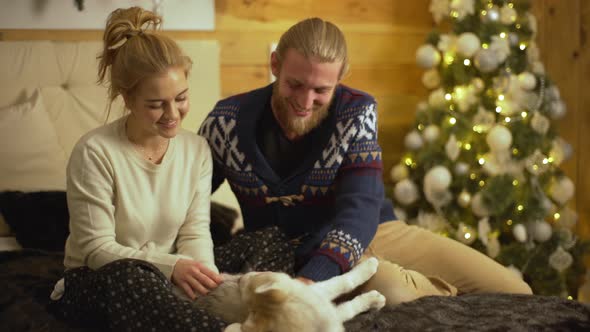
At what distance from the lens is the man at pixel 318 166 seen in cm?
168

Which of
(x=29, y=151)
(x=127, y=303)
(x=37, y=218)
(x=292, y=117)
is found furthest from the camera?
(x=29, y=151)

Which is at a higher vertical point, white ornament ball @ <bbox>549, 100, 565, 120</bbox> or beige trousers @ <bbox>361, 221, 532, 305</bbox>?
white ornament ball @ <bbox>549, 100, 565, 120</bbox>

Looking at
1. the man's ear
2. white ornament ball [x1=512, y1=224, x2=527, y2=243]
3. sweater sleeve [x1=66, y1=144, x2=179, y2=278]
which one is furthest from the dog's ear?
white ornament ball [x1=512, y1=224, x2=527, y2=243]

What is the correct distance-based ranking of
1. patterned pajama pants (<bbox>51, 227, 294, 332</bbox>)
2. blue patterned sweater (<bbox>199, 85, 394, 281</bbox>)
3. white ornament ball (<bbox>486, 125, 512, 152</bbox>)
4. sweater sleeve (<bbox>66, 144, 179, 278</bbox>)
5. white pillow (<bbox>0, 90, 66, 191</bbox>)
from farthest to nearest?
white ornament ball (<bbox>486, 125, 512, 152</bbox>)
white pillow (<bbox>0, 90, 66, 191</bbox>)
blue patterned sweater (<bbox>199, 85, 394, 281</bbox>)
sweater sleeve (<bbox>66, 144, 179, 278</bbox>)
patterned pajama pants (<bbox>51, 227, 294, 332</bbox>)

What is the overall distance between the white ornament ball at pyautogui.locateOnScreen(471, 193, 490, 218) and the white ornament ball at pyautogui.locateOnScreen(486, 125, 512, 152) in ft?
0.71

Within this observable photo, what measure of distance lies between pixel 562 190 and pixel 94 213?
6.86 ft

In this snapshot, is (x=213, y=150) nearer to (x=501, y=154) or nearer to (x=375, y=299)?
(x=375, y=299)

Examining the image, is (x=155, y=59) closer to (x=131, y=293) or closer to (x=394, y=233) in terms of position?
(x=131, y=293)

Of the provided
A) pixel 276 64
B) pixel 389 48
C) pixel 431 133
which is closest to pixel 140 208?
pixel 276 64

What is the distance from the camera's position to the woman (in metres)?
1.33

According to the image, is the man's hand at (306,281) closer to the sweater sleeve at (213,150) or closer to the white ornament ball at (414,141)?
the sweater sleeve at (213,150)

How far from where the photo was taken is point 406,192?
2914mm

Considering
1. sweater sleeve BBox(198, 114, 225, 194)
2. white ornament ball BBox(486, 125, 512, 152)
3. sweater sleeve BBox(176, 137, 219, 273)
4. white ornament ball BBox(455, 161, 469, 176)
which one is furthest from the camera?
white ornament ball BBox(455, 161, 469, 176)

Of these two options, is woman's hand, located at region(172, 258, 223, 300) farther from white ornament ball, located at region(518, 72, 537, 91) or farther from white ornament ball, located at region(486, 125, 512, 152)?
white ornament ball, located at region(518, 72, 537, 91)
